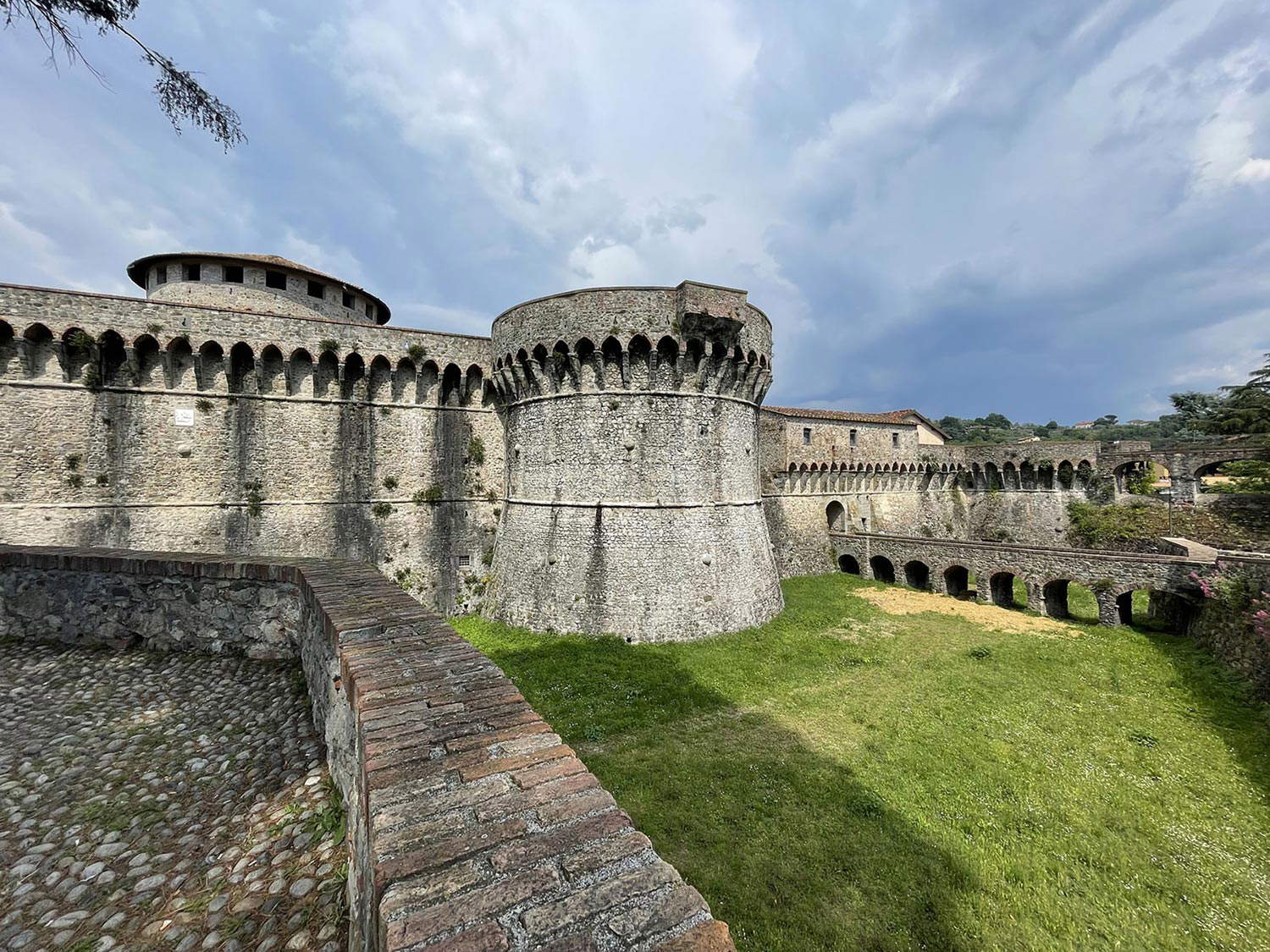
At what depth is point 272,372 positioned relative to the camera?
14930mm

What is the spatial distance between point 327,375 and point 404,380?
222cm

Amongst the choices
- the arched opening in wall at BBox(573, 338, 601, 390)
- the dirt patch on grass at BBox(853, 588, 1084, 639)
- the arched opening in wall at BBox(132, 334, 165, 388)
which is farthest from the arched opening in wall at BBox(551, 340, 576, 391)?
the dirt patch on grass at BBox(853, 588, 1084, 639)

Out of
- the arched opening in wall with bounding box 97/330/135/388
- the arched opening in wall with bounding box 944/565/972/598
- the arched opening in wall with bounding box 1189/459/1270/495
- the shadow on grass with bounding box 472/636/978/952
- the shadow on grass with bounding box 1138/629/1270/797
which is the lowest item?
the shadow on grass with bounding box 1138/629/1270/797

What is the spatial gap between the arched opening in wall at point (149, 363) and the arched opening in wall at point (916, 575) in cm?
2916

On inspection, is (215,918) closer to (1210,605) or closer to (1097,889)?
(1097,889)

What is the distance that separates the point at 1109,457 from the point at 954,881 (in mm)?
33334

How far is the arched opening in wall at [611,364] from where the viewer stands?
14.4m

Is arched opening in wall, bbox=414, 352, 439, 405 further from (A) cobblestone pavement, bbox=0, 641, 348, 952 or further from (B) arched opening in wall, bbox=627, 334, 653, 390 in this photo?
(A) cobblestone pavement, bbox=0, 641, 348, 952

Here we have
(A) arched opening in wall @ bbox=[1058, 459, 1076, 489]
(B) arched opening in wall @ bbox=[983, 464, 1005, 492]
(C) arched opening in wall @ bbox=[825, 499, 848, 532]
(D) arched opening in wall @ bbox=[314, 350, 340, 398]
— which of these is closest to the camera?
(D) arched opening in wall @ bbox=[314, 350, 340, 398]

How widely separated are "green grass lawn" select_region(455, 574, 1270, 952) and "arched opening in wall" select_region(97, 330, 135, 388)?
38.7 feet

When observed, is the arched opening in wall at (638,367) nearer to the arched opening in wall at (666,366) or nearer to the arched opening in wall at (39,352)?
the arched opening in wall at (666,366)

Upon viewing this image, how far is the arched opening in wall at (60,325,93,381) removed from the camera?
1270 centimetres

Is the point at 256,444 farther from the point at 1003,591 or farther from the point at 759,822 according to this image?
the point at 1003,591

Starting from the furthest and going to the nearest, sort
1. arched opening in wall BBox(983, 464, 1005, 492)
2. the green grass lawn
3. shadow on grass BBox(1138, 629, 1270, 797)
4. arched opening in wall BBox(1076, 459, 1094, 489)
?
arched opening in wall BBox(983, 464, 1005, 492), arched opening in wall BBox(1076, 459, 1094, 489), shadow on grass BBox(1138, 629, 1270, 797), the green grass lawn
